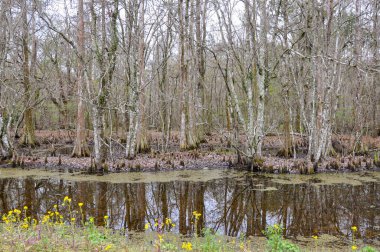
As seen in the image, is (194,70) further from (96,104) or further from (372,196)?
(372,196)

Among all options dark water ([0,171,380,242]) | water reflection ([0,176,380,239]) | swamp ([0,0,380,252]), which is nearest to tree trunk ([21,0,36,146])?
swamp ([0,0,380,252])

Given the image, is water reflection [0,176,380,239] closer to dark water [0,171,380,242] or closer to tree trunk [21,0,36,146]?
dark water [0,171,380,242]

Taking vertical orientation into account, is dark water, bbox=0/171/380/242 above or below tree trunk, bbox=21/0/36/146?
below

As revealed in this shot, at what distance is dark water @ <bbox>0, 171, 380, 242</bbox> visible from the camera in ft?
21.1

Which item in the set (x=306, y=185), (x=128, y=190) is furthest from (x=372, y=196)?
(x=128, y=190)

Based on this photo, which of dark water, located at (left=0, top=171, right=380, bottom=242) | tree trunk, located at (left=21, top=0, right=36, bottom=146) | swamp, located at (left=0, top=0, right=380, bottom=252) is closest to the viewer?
swamp, located at (left=0, top=0, right=380, bottom=252)

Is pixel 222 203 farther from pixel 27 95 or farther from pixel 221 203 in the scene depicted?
pixel 27 95

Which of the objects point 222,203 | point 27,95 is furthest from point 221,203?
point 27,95

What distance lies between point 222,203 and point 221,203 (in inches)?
1.0

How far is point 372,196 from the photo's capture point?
27.5ft

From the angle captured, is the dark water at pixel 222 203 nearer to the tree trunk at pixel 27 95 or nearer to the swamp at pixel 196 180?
the swamp at pixel 196 180

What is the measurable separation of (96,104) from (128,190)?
3.40 metres

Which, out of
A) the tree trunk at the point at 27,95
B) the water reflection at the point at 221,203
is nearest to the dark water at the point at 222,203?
the water reflection at the point at 221,203

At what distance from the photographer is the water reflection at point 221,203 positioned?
21.1ft
